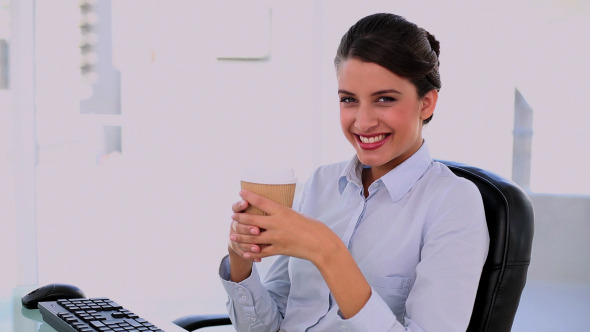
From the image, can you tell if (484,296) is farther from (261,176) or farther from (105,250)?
(105,250)

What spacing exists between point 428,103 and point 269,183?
501 millimetres

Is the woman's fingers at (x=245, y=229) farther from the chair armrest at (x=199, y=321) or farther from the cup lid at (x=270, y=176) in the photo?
the chair armrest at (x=199, y=321)

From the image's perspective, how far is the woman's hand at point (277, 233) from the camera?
3.27 ft

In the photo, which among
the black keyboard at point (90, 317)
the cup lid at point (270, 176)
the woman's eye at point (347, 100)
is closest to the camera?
the cup lid at point (270, 176)

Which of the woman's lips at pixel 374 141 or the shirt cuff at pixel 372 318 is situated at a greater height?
the woman's lips at pixel 374 141

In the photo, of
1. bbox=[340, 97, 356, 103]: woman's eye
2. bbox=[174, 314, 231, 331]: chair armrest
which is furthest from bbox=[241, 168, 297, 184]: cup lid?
bbox=[174, 314, 231, 331]: chair armrest

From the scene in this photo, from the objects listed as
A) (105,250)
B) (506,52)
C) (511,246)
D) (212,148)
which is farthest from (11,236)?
(511,246)

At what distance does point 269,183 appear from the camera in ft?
3.24

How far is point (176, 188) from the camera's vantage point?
411 cm

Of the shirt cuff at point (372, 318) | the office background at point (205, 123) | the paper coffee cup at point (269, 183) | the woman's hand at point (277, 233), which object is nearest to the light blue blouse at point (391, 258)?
the shirt cuff at point (372, 318)

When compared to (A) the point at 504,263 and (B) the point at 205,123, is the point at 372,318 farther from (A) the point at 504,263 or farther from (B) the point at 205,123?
(B) the point at 205,123

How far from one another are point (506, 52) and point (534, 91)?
235 millimetres

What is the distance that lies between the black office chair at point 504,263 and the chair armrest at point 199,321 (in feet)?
2.15

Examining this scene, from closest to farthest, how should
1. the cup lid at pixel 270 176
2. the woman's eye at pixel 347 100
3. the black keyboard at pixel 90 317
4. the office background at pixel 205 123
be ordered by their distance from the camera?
the cup lid at pixel 270 176 → the black keyboard at pixel 90 317 → the woman's eye at pixel 347 100 → the office background at pixel 205 123
